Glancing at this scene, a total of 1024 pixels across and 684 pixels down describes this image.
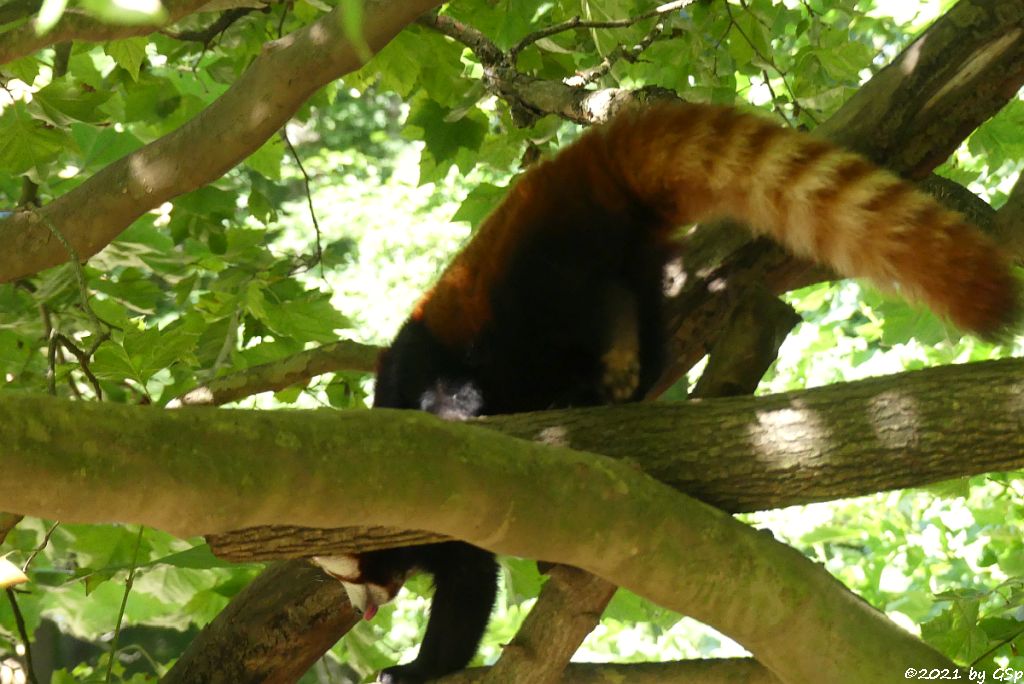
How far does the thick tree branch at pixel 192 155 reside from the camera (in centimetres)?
216

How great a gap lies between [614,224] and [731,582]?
34.3 inches

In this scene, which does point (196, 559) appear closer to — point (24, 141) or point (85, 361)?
point (85, 361)

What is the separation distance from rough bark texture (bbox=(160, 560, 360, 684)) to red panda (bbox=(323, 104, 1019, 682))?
0.45 ft

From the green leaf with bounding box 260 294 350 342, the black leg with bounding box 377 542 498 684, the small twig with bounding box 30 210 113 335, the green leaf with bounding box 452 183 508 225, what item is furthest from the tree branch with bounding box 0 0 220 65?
the black leg with bounding box 377 542 498 684

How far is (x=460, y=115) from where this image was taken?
2.80m

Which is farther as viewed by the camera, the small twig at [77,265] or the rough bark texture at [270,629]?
the rough bark texture at [270,629]

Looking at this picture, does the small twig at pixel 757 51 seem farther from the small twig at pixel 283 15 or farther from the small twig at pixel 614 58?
the small twig at pixel 283 15

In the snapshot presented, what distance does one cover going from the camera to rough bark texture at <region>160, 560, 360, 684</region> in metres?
2.59

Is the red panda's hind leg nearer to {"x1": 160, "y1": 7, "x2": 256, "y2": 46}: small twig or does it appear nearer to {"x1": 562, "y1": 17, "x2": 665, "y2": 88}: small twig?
{"x1": 562, "y1": 17, "x2": 665, "y2": 88}: small twig

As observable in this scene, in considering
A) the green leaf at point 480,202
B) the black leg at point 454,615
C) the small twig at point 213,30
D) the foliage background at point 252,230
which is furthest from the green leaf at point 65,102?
the black leg at point 454,615

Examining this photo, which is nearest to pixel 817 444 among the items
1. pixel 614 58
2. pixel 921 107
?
pixel 921 107

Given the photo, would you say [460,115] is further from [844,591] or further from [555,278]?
[844,591]

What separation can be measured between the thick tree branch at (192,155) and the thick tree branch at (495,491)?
89 centimetres

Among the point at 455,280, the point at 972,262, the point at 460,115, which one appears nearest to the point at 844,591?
the point at 972,262
